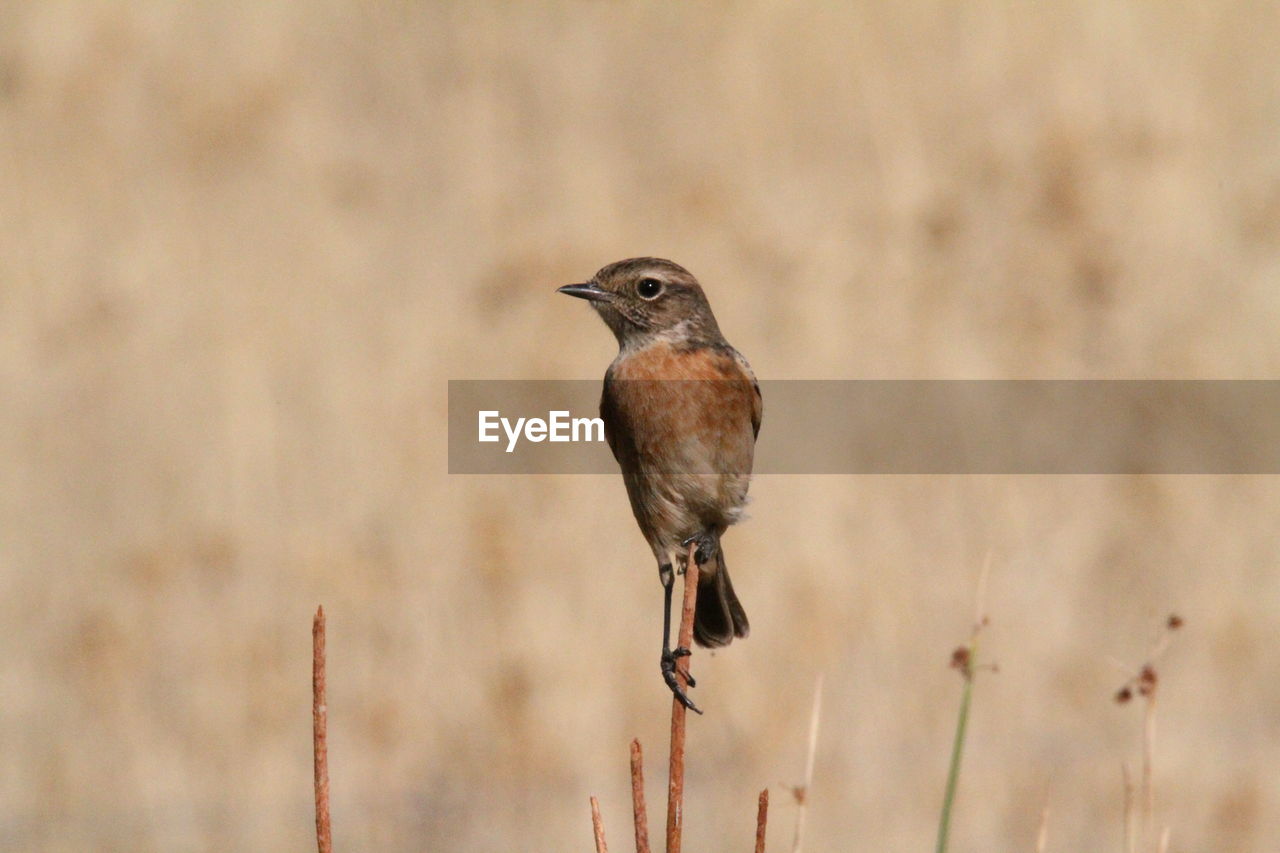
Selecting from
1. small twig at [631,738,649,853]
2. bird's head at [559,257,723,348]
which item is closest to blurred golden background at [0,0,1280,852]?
bird's head at [559,257,723,348]

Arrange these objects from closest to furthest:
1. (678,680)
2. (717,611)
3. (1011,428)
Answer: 1. (678,680)
2. (717,611)
3. (1011,428)

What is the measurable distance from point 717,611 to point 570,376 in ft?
11.7

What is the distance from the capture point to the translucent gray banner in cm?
727

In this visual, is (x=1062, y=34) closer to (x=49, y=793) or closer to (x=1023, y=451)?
(x=1023, y=451)

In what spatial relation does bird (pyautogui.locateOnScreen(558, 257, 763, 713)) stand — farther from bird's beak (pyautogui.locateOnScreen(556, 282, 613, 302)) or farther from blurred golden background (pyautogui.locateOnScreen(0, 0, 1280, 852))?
blurred golden background (pyautogui.locateOnScreen(0, 0, 1280, 852))

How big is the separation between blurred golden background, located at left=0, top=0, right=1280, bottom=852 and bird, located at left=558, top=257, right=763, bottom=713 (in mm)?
3356

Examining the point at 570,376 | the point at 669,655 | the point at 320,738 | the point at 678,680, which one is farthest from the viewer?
the point at 570,376

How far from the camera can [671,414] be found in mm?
3572

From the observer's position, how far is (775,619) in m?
7.07

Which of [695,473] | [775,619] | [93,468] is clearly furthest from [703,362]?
[93,468]

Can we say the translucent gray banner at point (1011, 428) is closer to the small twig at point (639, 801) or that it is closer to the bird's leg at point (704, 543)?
the bird's leg at point (704, 543)

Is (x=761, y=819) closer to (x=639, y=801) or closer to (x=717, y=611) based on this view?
(x=639, y=801)

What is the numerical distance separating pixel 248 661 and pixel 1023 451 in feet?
12.1

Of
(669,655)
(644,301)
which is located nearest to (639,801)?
(669,655)
